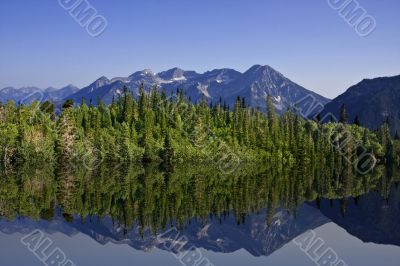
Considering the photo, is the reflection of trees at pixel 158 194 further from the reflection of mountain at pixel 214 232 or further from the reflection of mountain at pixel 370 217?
the reflection of mountain at pixel 370 217

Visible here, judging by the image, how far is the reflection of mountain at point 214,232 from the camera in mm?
58875

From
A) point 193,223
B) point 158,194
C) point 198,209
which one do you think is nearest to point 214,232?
point 193,223

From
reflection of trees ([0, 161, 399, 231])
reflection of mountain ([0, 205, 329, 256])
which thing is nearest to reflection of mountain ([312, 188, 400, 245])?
reflection of trees ([0, 161, 399, 231])

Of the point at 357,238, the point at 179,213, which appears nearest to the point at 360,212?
the point at 357,238

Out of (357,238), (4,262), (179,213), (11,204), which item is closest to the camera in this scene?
(4,262)

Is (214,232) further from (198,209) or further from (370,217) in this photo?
(370,217)

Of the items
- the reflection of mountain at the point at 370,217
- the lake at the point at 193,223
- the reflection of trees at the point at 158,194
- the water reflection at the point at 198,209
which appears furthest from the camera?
the reflection of trees at the point at 158,194

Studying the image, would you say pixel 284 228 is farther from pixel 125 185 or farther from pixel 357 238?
pixel 125 185

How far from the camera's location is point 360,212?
87688mm

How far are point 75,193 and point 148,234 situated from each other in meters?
39.5

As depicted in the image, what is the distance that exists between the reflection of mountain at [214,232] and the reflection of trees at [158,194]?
2.49m

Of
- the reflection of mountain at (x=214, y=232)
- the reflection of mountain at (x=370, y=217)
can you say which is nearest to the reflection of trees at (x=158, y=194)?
the reflection of mountain at (x=214, y=232)

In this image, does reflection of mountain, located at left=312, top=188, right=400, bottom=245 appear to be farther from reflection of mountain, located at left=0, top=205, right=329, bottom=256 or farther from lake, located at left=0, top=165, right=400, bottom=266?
reflection of mountain, located at left=0, top=205, right=329, bottom=256

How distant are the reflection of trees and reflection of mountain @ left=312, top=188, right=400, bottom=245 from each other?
9.02 feet
